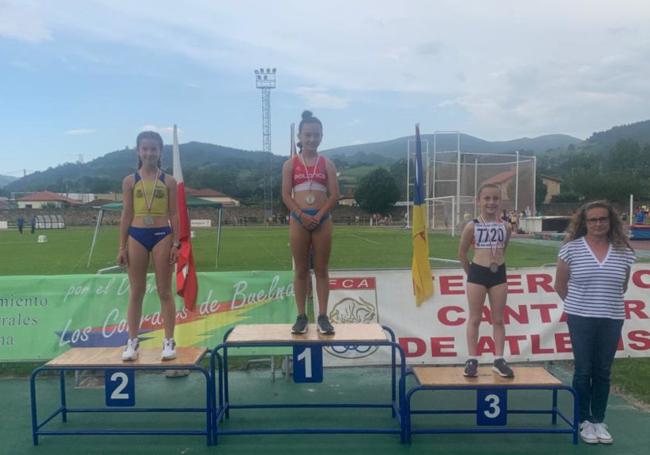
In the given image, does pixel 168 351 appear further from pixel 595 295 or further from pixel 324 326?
pixel 595 295

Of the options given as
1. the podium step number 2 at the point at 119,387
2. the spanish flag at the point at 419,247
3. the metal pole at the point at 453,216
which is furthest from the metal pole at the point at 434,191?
the podium step number 2 at the point at 119,387

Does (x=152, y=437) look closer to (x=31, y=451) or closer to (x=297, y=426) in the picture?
(x=31, y=451)

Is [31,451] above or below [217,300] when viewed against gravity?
below

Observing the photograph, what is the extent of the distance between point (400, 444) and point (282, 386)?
5.74ft

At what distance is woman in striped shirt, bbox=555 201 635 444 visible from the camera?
13.1 ft

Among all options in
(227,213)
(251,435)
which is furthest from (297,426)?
(227,213)

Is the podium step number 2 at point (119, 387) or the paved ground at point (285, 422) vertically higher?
the podium step number 2 at point (119, 387)

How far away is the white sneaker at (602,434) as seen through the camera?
414 cm

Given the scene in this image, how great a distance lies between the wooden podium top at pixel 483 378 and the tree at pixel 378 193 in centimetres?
6117

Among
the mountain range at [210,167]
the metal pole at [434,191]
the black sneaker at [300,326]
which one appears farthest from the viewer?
the mountain range at [210,167]

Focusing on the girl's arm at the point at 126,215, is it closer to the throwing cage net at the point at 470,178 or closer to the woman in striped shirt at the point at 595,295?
the woman in striped shirt at the point at 595,295

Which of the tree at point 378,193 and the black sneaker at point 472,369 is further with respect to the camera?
the tree at point 378,193

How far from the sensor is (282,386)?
5645 mm

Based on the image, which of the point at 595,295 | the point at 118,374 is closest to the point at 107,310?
the point at 118,374
